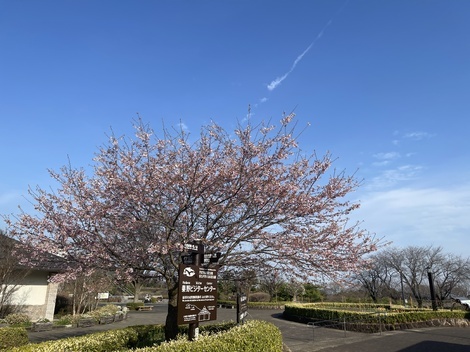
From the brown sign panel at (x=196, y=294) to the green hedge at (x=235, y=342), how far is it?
0.48 m

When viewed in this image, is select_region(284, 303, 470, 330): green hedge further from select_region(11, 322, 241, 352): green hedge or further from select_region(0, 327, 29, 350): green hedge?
select_region(0, 327, 29, 350): green hedge

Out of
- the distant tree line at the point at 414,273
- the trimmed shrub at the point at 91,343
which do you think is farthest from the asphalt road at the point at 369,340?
the distant tree line at the point at 414,273

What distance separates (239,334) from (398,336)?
12.9 meters

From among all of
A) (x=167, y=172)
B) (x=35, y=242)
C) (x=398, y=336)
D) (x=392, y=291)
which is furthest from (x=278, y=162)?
(x=392, y=291)

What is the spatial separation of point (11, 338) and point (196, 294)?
8.24 m

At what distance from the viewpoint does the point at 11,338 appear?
10844 mm

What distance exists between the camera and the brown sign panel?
6.88 metres

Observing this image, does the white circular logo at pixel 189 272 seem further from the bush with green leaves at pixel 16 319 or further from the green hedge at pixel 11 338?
the bush with green leaves at pixel 16 319

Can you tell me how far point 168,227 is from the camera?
785 cm

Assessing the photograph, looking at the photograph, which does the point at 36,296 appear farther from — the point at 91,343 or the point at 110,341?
the point at 91,343

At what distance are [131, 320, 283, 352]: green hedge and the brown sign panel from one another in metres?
0.48

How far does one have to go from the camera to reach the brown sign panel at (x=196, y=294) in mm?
6883

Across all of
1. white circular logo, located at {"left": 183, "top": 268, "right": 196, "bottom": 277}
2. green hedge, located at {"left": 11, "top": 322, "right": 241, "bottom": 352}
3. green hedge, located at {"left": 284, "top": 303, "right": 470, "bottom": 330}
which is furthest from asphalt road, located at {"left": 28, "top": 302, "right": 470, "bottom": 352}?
white circular logo, located at {"left": 183, "top": 268, "right": 196, "bottom": 277}

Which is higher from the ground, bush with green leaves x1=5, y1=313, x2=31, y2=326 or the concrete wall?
the concrete wall
